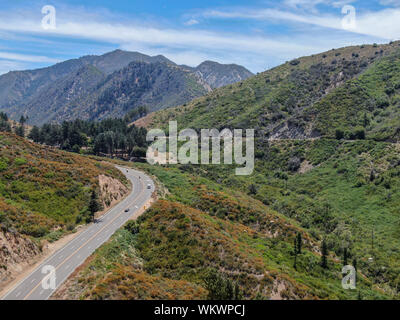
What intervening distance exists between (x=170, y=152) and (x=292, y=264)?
7669 centimetres

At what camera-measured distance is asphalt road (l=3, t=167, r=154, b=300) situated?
26.8 metres

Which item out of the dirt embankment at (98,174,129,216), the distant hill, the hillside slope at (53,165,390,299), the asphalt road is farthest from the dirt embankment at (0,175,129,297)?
the distant hill

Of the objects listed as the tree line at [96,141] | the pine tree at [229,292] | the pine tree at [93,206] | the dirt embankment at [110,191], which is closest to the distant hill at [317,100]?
the tree line at [96,141]

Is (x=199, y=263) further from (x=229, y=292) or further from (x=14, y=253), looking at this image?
(x=14, y=253)

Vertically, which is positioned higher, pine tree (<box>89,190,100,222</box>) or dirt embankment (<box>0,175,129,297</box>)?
pine tree (<box>89,190,100,222</box>)

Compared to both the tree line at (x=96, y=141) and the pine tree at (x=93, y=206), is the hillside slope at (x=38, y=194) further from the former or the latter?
the tree line at (x=96, y=141)

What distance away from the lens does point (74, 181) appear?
52500mm

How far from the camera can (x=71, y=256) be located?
3350cm

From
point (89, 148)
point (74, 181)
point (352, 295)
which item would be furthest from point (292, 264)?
point (89, 148)

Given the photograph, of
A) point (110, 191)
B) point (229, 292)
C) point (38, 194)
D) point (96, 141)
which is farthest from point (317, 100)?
point (229, 292)

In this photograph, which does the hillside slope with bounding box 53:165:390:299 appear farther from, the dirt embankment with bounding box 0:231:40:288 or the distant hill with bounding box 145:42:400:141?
the distant hill with bounding box 145:42:400:141

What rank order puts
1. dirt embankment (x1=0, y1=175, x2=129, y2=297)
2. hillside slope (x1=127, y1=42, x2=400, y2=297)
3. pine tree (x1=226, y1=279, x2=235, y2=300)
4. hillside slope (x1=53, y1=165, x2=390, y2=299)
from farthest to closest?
1. hillside slope (x1=127, y1=42, x2=400, y2=297)
2. dirt embankment (x1=0, y1=175, x2=129, y2=297)
3. hillside slope (x1=53, y1=165, x2=390, y2=299)
4. pine tree (x1=226, y1=279, x2=235, y2=300)

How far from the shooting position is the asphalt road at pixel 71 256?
26842 mm
